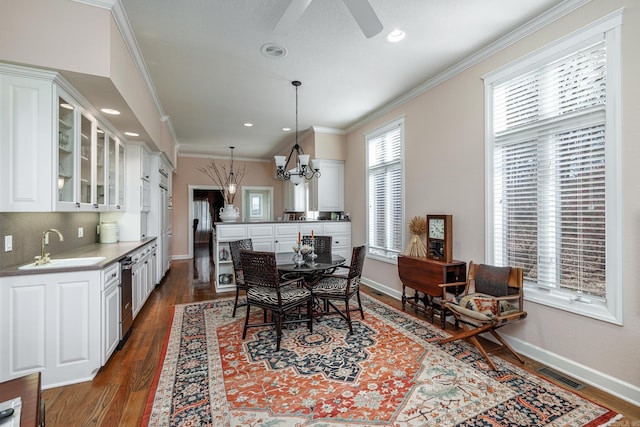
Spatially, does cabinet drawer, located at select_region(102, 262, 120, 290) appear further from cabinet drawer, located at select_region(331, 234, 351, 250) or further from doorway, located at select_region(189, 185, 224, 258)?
doorway, located at select_region(189, 185, 224, 258)

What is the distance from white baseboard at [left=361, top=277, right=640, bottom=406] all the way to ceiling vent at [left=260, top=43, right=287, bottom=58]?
3639 mm

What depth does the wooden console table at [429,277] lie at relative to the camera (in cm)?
310

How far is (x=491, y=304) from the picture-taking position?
2.46 meters

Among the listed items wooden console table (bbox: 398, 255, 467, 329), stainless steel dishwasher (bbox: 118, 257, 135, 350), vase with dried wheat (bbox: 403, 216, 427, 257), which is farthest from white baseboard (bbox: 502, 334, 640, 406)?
stainless steel dishwasher (bbox: 118, 257, 135, 350)

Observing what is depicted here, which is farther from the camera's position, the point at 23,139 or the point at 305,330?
the point at 305,330

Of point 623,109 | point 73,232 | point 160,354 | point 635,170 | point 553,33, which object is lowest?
point 160,354

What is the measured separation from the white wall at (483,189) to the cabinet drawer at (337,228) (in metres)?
0.37

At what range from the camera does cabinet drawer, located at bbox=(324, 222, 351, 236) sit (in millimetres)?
5400

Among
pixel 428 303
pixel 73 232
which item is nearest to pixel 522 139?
pixel 428 303

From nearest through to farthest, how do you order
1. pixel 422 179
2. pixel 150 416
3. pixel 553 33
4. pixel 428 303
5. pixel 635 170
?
1. pixel 150 416
2. pixel 635 170
3. pixel 553 33
4. pixel 428 303
5. pixel 422 179

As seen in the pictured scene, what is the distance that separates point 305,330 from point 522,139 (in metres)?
2.89

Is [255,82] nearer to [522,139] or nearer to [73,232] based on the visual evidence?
[73,232]

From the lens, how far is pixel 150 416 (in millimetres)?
1825

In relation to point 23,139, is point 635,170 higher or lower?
lower
